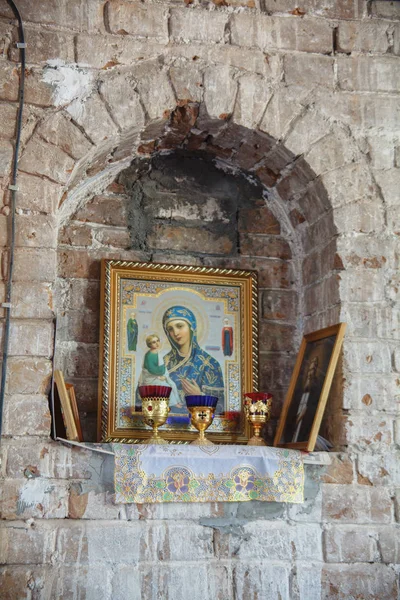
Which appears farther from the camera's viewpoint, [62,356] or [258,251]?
[258,251]

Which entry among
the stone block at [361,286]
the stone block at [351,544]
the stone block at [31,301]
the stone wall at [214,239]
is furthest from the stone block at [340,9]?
the stone block at [351,544]

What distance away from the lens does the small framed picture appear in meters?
3.90

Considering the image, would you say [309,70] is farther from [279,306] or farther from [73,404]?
[73,404]

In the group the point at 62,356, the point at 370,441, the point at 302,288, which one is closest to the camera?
the point at 370,441

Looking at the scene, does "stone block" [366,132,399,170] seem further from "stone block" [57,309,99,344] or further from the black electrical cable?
the black electrical cable

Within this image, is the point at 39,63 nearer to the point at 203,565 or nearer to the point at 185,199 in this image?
the point at 185,199

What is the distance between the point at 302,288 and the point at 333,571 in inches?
58.6

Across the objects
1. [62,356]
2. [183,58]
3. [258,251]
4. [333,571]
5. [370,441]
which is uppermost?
[183,58]

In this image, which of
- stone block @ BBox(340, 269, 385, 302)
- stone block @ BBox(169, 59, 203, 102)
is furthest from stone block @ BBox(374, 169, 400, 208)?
stone block @ BBox(169, 59, 203, 102)

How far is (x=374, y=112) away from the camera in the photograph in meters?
4.32

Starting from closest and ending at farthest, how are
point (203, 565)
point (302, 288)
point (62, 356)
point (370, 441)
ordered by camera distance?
point (203, 565), point (370, 441), point (62, 356), point (302, 288)

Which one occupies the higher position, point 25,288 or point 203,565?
point 25,288

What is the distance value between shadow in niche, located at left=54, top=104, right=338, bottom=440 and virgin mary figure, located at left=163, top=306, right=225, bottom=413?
290 mm

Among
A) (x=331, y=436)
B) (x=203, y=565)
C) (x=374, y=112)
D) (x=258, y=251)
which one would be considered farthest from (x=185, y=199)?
(x=203, y=565)
